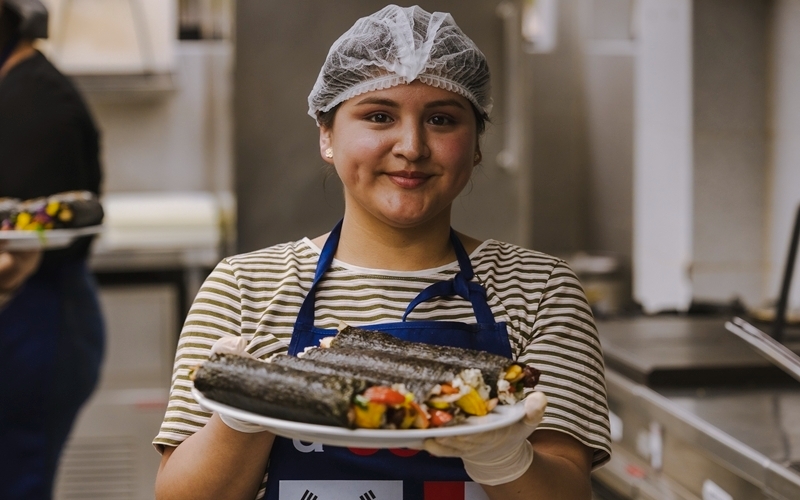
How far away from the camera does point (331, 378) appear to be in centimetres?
112

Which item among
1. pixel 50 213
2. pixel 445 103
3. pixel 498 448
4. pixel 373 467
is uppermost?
pixel 445 103

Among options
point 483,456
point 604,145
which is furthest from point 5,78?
point 604,145

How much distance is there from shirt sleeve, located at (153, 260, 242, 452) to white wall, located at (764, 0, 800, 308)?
7.34 ft

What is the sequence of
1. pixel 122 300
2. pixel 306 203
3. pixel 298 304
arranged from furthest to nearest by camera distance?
pixel 122 300 → pixel 306 203 → pixel 298 304

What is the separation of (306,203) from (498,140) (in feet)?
2.59

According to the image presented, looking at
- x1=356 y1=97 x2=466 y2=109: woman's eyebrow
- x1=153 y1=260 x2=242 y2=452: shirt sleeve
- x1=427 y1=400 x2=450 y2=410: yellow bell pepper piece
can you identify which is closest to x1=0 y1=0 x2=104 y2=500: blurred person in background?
x1=153 y1=260 x2=242 y2=452: shirt sleeve

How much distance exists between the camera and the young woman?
133 centimetres

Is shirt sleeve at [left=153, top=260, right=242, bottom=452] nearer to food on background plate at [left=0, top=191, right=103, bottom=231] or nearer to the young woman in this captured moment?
the young woman

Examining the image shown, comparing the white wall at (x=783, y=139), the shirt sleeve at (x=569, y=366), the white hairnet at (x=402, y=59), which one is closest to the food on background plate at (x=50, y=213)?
the white hairnet at (x=402, y=59)

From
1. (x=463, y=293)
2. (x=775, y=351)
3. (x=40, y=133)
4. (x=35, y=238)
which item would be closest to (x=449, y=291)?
(x=463, y=293)

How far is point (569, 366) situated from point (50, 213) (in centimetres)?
184

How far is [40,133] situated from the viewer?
2.79 meters

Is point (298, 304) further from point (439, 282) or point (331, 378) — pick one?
point (331, 378)

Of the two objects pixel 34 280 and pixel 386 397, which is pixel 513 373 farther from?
pixel 34 280
